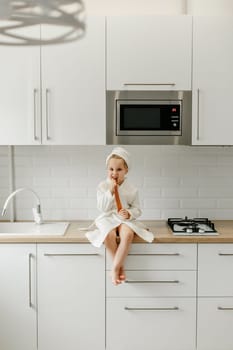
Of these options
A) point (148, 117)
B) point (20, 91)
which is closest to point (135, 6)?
point (148, 117)

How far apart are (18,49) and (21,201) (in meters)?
1.08

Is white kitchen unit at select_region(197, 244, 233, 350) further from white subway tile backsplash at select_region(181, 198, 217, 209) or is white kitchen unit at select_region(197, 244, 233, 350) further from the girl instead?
white subway tile backsplash at select_region(181, 198, 217, 209)

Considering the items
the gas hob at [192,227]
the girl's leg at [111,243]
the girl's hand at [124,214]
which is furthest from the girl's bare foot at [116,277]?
the gas hob at [192,227]

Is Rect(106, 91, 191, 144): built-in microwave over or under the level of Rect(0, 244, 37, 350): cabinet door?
over

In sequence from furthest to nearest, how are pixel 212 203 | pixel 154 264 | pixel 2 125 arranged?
1. pixel 212 203
2. pixel 2 125
3. pixel 154 264

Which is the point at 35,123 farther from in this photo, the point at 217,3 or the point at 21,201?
the point at 217,3

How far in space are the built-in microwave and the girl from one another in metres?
0.19

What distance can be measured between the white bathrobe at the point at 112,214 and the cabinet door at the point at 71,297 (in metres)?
0.10

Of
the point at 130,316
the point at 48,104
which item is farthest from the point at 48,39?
the point at 130,316

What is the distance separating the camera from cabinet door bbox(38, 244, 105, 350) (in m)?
2.81

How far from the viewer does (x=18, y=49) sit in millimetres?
2977

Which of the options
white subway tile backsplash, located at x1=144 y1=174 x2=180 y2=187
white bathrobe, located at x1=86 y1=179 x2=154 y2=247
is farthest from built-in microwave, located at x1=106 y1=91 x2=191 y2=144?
white subway tile backsplash, located at x1=144 y1=174 x2=180 y2=187

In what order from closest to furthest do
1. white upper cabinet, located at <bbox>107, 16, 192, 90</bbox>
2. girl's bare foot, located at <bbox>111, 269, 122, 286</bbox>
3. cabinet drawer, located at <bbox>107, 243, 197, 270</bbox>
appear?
girl's bare foot, located at <bbox>111, 269, 122, 286</bbox>, cabinet drawer, located at <bbox>107, 243, 197, 270</bbox>, white upper cabinet, located at <bbox>107, 16, 192, 90</bbox>

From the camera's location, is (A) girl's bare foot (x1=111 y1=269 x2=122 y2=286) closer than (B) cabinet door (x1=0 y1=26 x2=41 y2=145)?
Yes
